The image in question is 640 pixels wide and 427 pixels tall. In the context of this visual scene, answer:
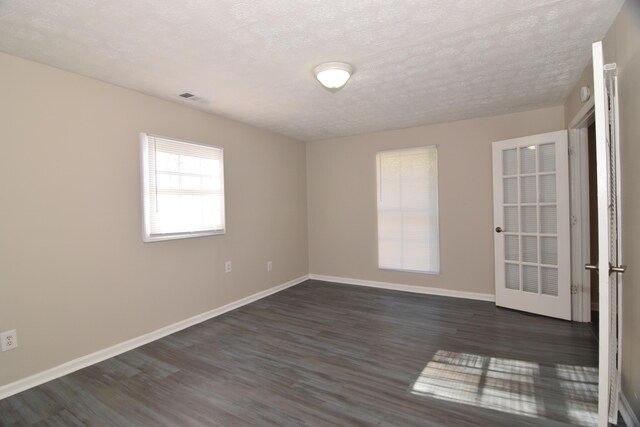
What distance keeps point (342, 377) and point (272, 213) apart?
2.88 metres

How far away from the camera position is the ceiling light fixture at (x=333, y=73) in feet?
8.20

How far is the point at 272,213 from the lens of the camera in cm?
480

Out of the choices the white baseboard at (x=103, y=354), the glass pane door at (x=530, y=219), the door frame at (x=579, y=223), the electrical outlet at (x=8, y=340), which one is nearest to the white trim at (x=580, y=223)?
the door frame at (x=579, y=223)

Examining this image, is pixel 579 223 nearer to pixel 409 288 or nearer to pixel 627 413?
pixel 627 413

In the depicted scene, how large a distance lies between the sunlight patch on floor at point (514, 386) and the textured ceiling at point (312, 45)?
→ 2.50 meters

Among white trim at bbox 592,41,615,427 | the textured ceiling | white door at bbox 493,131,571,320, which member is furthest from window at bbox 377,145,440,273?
white trim at bbox 592,41,615,427

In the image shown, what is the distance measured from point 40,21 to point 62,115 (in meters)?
0.85

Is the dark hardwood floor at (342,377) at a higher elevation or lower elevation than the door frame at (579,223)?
lower

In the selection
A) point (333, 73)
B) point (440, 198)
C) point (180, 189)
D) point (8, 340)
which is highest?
point (333, 73)

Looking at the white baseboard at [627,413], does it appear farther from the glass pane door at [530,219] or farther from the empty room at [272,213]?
the glass pane door at [530,219]

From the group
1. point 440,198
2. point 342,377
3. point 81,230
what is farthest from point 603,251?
point 81,230

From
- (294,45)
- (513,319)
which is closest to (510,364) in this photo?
(513,319)

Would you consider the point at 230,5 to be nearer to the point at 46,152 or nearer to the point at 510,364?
the point at 46,152

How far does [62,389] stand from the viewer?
2301 millimetres
